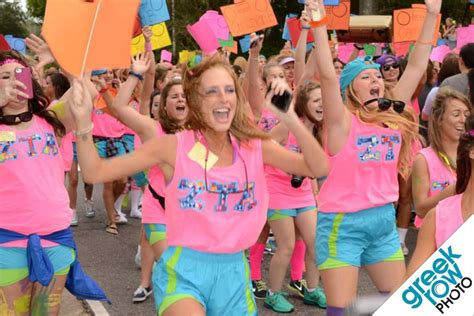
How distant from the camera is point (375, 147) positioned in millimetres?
4336

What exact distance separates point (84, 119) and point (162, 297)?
0.89 meters

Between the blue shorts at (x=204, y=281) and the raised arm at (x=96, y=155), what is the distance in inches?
16.8

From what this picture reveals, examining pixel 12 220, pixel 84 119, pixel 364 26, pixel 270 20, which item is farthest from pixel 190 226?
pixel 364 26

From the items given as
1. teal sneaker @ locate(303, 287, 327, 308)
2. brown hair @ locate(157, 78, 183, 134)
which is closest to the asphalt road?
teal sneaker @ locate(303, 287, 327, 308)

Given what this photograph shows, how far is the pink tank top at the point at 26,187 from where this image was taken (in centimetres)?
401

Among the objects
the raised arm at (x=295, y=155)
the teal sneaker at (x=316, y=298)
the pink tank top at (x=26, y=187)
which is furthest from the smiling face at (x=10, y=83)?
the teal sneaker at (x=316, y=298)

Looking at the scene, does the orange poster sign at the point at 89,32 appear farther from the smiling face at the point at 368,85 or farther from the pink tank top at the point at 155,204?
the pink tank top at the point at 155,204

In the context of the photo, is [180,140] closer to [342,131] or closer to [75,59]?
[75,59]

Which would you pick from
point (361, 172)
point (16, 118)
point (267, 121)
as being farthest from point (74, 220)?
point (361, 172)

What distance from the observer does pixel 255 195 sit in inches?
137

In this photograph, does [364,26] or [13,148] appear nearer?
[13,148]

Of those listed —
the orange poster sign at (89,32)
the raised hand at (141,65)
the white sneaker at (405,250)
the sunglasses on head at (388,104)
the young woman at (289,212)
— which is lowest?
the white sneaker at (405,250)

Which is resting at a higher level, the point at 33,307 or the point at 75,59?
the point at 75,59

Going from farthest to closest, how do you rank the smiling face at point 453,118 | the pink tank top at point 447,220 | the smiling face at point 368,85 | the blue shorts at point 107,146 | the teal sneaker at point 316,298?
1. the blue shorts at point 107,146
2. the teal sneaker at point 316,298
3. the smiling face at point 453,118
4. the smiling face at point 368,85
5. the pink tank top at point 447,220
